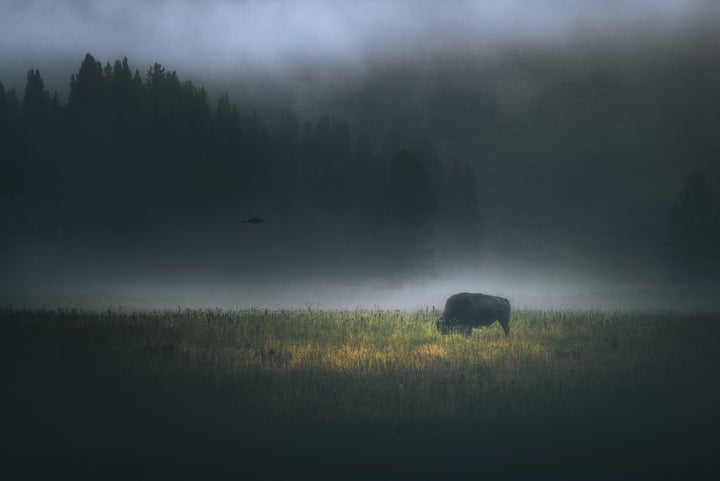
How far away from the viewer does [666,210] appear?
169625 mm

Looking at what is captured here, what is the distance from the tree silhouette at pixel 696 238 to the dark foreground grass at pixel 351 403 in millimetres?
40285

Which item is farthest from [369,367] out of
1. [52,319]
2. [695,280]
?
[695,280]

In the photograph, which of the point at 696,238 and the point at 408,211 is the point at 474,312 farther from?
the point at 696,238

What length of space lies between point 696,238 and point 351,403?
5686 centimetres

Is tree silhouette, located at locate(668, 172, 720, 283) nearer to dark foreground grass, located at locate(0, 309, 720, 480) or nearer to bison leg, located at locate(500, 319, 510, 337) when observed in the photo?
dark foreground grass, located at locate(0, 309, 720, 480)

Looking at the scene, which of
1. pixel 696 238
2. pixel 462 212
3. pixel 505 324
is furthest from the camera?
pixel 462 212

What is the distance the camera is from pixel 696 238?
211ft

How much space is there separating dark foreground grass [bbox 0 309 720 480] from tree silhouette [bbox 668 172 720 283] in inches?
1586

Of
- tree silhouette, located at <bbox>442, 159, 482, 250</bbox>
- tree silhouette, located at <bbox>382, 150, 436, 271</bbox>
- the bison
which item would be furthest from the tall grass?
tree silhouette, located at <bbox>442, 159, 482, 250</bbox>

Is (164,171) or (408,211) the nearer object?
(408,211)

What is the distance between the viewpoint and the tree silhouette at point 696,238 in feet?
209

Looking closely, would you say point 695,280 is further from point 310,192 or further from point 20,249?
point 20,249

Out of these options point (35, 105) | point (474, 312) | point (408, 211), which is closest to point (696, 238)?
point (408, 211)

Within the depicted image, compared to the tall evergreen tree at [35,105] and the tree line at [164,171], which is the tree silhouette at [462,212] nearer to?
→ the tree line at [164,171]
